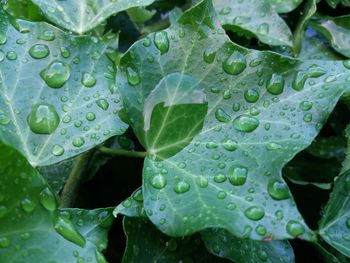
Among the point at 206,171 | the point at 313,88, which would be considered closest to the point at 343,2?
the point at 313,88

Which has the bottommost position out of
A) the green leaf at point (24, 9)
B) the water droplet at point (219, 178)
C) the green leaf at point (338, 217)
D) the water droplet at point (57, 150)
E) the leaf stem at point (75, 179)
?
the green leaf at point (338, 217)

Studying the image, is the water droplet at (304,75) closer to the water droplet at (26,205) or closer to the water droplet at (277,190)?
the water droplet at (277,190)

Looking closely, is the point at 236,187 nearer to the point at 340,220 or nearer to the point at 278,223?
the point at 278,223

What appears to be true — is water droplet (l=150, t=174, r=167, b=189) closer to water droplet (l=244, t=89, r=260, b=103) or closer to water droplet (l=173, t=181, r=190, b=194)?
water droplet (l=173, t=181, r=190, b=194)

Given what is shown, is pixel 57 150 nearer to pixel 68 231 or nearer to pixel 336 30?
pixel 68 231

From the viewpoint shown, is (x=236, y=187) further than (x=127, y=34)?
No

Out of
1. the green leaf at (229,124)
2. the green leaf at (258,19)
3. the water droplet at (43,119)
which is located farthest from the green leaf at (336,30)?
the water droplet at (43,119)

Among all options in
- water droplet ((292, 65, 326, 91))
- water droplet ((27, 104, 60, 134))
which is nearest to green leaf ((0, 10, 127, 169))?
water droplet ((27, 104, 60, 134))

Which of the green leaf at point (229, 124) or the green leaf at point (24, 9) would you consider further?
the green leaf at point (24, 9)
